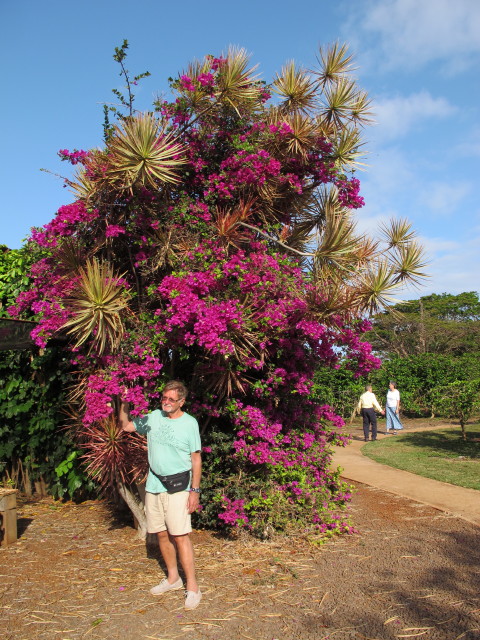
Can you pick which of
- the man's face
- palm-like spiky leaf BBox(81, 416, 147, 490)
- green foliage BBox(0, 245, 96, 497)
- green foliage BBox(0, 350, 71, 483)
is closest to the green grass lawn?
palm-like spiky leaf BBox(81, 416, 147, 490)

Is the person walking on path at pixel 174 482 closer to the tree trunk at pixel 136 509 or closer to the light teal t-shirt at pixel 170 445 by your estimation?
the light teal t-shirt at pixel 170 445

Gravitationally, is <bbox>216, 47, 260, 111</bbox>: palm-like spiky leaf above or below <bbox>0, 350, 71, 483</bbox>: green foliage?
above

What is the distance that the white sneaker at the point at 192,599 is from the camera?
3.42 metres

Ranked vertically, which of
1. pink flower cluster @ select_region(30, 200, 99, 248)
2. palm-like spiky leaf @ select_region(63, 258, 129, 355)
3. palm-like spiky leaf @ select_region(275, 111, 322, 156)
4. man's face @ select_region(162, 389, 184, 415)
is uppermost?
palm-like spiky leaf @ select_region(275, 111, 322, 156)

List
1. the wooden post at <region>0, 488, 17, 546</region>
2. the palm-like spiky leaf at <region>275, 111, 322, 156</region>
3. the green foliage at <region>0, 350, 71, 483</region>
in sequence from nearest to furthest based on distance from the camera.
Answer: the wooden post at <region>0, 488, 17, 546</region> < the palm-like spiky leaf at <region>275, 111, 322, 156</region> < the green foliage at <region>0, 350, 71, 483</region>

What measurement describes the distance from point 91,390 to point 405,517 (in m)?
3.62

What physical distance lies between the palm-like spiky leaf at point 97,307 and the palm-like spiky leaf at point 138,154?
0.82 meters

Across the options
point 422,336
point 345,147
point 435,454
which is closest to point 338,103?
point 345,147

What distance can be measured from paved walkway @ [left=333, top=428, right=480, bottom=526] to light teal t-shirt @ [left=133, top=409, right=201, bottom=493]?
11.1ft

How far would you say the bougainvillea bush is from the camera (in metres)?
4.23

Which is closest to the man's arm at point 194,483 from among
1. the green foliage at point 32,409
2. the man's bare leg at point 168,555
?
the man's bare leg at point 168,555

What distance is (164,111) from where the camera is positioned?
16.5 ft

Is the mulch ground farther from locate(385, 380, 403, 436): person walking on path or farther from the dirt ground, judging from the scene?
locate(385, 380, 403, 436): person walking on path

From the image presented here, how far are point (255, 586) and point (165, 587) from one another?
0.65 m
